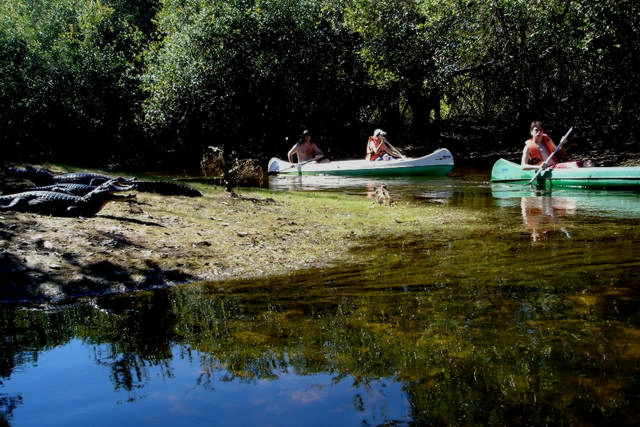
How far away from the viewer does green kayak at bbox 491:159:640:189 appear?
10.8 meters

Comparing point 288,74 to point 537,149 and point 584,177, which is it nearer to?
point 537,149

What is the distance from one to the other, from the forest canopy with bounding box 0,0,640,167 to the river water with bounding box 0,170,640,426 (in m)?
14.9

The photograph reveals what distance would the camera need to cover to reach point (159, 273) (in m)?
5.08

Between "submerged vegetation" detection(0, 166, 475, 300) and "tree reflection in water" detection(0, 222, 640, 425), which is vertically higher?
"submerged vegetation" detection(0, 166, 475, 300)

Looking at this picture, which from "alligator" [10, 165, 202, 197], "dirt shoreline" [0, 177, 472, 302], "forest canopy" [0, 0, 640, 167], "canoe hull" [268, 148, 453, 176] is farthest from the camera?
"forest canopy" [0, 0, 640, 167]

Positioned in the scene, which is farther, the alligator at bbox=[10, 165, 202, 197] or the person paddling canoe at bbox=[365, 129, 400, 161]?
the person paddling canoe at bbox=[365, 129, 400, 161]

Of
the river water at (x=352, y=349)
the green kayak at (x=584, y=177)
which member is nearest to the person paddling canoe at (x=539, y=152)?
the green kayak at (x=584, y=177)

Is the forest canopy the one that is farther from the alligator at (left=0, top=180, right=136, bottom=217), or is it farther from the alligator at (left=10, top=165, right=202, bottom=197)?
the alligator at (left=0, top=180, right=136, bottom=217)

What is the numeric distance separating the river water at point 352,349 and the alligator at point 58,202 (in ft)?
8.71

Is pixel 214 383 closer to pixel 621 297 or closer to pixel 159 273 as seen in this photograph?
pixel 159 273

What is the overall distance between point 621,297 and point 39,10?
27.2 m

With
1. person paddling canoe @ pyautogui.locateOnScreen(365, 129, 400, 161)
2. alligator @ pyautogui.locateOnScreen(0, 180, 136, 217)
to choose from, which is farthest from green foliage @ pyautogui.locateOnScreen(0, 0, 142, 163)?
alligator @ pyautogui.locateOnScreen(0, 180, 136, 217)

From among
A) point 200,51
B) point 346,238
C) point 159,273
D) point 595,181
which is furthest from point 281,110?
point 159,273

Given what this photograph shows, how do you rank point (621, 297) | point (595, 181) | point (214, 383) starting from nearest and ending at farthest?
point (214, 383), point (621, 297), point (595, 181)
